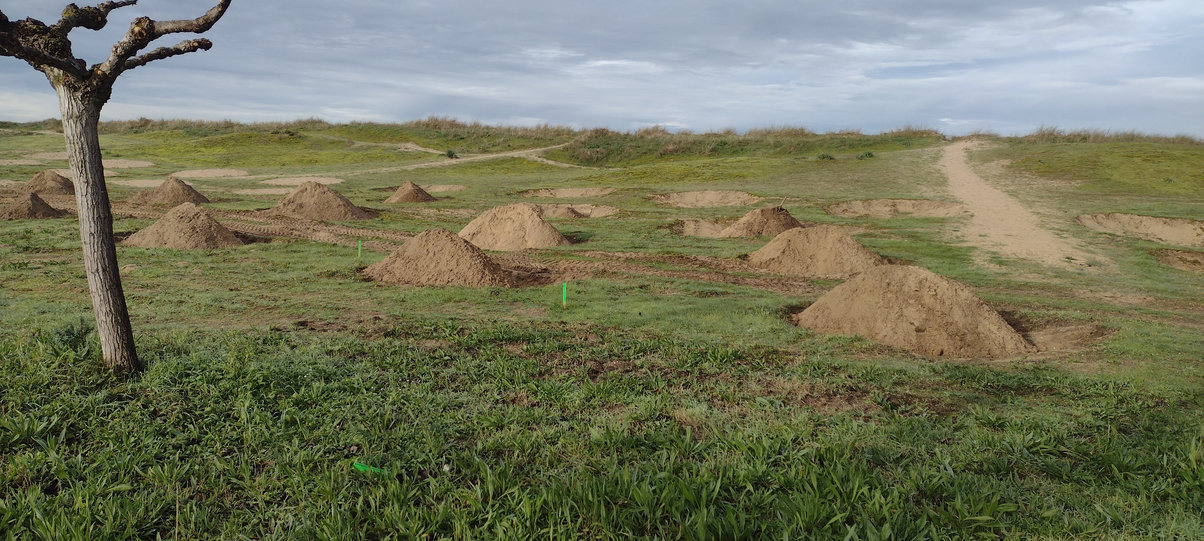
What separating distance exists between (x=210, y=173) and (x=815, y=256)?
4363 centimetres

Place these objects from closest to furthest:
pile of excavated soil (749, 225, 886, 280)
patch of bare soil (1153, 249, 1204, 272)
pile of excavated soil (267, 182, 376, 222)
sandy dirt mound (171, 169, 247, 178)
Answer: pile of excavated soil (749, 225, 886, 280) < patch of bare soil (1153, 249, 1204, 272) < pile of excavated soil (267, 182, 376, 222) < sandy dirt mound (171, 169, 247, 178)

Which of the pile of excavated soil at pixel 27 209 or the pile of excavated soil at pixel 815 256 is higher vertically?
the pile of excavated soil at pixel 27 209

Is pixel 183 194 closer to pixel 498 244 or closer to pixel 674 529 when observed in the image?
pixel 498 244

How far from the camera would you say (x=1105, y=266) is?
62.5 ft

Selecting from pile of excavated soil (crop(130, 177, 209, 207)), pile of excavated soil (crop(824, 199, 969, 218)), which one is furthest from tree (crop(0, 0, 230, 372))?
pile of excavated soil (crop(824, 199, 969, 218))

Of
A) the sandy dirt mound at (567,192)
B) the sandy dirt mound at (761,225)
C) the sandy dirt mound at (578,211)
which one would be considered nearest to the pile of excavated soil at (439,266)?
the sandy dirt mound at (761,225)

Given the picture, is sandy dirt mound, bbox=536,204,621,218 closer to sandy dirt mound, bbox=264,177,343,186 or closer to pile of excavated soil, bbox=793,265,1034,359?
pile of excavated soil, bbox=793,265,1034,359

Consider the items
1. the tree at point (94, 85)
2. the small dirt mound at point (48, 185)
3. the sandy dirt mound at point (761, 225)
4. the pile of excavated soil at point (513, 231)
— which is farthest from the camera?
the small dirt mound at point (48, 185)

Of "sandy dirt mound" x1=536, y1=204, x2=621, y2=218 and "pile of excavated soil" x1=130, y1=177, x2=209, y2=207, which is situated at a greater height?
"pile of excavated soil" x1=130, y1=177, x2=209, y2=207

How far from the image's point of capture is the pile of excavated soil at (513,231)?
20344 mm

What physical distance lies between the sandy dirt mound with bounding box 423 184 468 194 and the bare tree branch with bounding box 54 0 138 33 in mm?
31831

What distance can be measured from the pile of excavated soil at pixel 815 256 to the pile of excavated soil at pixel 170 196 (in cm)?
2335

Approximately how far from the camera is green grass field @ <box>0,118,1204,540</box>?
14.7ft

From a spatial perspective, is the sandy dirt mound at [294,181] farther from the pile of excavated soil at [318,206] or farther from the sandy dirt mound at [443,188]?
the pile of excavated soil at [318,206]
